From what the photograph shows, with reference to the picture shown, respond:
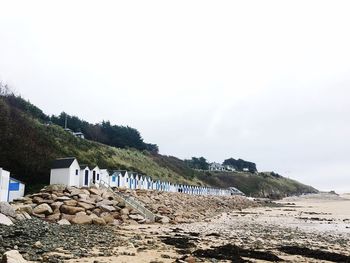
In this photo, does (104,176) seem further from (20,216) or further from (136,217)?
(20,216)

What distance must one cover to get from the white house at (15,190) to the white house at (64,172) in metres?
3.92

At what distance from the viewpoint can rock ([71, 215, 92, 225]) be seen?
→ 23.8 metres

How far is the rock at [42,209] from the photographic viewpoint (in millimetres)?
24156

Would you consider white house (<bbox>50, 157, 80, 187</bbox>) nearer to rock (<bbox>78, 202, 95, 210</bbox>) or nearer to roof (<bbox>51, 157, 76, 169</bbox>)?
roof (<bbox>51, 157, 76, 169</bbox>)

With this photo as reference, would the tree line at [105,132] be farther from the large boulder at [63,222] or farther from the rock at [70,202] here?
the large boulder at [63,222]

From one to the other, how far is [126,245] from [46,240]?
136 inches

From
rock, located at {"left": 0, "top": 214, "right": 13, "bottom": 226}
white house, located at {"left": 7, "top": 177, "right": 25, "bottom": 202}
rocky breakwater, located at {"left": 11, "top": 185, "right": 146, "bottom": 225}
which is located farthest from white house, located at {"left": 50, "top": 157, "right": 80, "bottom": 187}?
rock, located at {"left": 0, "top": 214, "right": 13, "bottom": 226}

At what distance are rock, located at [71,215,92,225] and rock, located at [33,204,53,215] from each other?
195 centimetres

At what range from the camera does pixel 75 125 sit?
9219 centimetres

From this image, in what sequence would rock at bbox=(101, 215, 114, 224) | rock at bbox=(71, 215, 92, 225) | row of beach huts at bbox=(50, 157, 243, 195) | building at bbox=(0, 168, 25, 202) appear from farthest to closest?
row of beach huts at bbox=(50, 157, 243, 195)
building at bbox=(0, 168, 25, 202)
rock at bbox=(101, 215, 114, 224)
rock at bbox=(71, 215, 92, 225)

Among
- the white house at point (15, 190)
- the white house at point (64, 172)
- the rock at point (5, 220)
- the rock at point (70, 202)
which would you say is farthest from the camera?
the white house at point (64, 172)

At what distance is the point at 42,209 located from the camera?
24.4m

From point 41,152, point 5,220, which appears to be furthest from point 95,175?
point 5,220

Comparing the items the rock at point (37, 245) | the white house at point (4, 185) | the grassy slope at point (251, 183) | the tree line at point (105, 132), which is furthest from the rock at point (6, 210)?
the grassy slope at point (251, 183)
